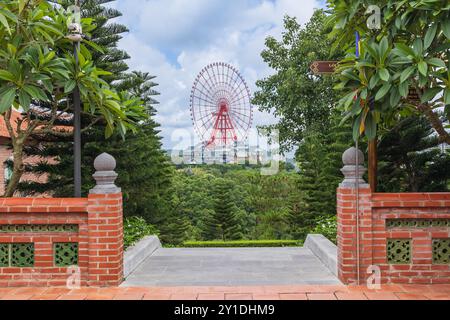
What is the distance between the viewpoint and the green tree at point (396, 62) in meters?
3.58

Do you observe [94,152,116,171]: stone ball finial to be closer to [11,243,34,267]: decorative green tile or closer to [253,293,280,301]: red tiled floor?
[11,243,34,267]: decorative green tile

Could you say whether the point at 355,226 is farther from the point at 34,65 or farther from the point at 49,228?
the point at 34,65

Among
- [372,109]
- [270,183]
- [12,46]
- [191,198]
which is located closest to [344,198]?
[372,109]

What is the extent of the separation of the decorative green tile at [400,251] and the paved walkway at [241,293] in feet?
0.72

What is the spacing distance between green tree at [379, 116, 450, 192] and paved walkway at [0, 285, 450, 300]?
497 cm

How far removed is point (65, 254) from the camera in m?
4.14

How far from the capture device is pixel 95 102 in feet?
16.8

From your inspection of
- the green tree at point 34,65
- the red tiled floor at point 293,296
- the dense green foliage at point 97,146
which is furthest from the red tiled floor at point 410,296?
the dense green foliage at point 97,146

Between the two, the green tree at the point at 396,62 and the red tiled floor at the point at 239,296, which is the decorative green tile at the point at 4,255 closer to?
the red tiled floor at the point at 239,296

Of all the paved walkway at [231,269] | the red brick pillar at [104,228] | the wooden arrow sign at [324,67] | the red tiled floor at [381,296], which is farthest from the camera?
the wooden arrow sign at [324,67]

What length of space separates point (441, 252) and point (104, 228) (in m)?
2.92

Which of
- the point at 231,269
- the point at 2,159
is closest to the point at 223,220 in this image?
the point at 2,159

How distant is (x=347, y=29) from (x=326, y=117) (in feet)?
32.9

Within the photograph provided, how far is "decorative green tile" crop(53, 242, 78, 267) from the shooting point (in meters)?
4.13
